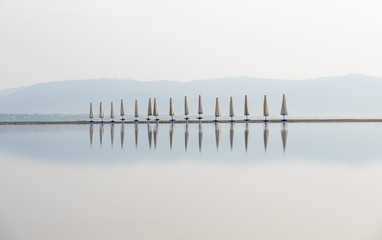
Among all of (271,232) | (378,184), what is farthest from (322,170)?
(271,232)

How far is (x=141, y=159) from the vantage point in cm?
1415

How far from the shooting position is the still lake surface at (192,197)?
6.38 m

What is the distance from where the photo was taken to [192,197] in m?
8.47

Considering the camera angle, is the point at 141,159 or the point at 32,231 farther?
the point at 141,159

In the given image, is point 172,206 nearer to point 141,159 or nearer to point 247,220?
point 247,220

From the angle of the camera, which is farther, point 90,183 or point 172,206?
point 90,183

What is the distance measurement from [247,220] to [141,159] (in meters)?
7.61

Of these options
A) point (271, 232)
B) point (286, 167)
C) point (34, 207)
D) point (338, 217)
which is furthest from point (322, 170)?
point (34, 207)

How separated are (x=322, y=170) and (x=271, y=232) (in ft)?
19.3

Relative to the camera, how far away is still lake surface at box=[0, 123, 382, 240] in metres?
6.38

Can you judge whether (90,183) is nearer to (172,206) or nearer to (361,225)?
(172,206)

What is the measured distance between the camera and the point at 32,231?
6.35m

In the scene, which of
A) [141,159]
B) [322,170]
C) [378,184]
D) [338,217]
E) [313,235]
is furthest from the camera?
[141,159]

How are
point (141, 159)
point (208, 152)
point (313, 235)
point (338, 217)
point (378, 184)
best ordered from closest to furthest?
point (313, 235) → point (338, 217) → point (378, 184) → point (141, 159) → point (208, 152)
